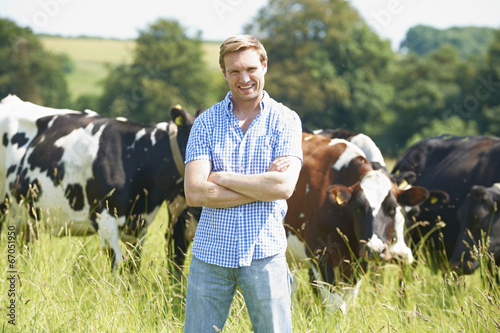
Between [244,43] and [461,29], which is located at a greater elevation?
[461,29]

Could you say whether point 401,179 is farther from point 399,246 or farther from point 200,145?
point 200,145

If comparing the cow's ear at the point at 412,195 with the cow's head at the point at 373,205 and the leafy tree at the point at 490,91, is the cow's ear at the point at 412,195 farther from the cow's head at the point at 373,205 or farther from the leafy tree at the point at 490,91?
the leafy tree at the point at 490,91

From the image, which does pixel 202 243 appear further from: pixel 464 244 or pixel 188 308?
pixel 464 244

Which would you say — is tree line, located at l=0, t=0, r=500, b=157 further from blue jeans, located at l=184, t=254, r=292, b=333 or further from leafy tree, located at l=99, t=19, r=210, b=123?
blue jeans, located at l=184, t=254, r=292, b=333

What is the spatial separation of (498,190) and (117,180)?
12.8ft

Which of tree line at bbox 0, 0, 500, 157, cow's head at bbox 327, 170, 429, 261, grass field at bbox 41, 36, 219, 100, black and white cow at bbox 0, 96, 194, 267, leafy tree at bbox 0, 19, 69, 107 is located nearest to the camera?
cow's head at bbox 327, 170, 429, 261

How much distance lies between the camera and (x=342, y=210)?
4.88 metres

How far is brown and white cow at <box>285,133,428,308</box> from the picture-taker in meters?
4.52

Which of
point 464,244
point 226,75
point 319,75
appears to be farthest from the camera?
point 319,75

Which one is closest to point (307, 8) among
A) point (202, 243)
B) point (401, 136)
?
point (401, 136)

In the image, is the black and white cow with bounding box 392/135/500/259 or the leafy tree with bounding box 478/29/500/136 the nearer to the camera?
the black and white cow with bounding box 392/135/500/259

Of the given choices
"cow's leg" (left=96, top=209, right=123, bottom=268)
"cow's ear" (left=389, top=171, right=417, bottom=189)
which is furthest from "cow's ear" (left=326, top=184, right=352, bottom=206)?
"cow's leg" (left=96, top=209, right=123, bottom=268)

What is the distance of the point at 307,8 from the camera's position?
160ft

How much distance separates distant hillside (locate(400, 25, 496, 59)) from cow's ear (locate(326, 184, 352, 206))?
91907mm
